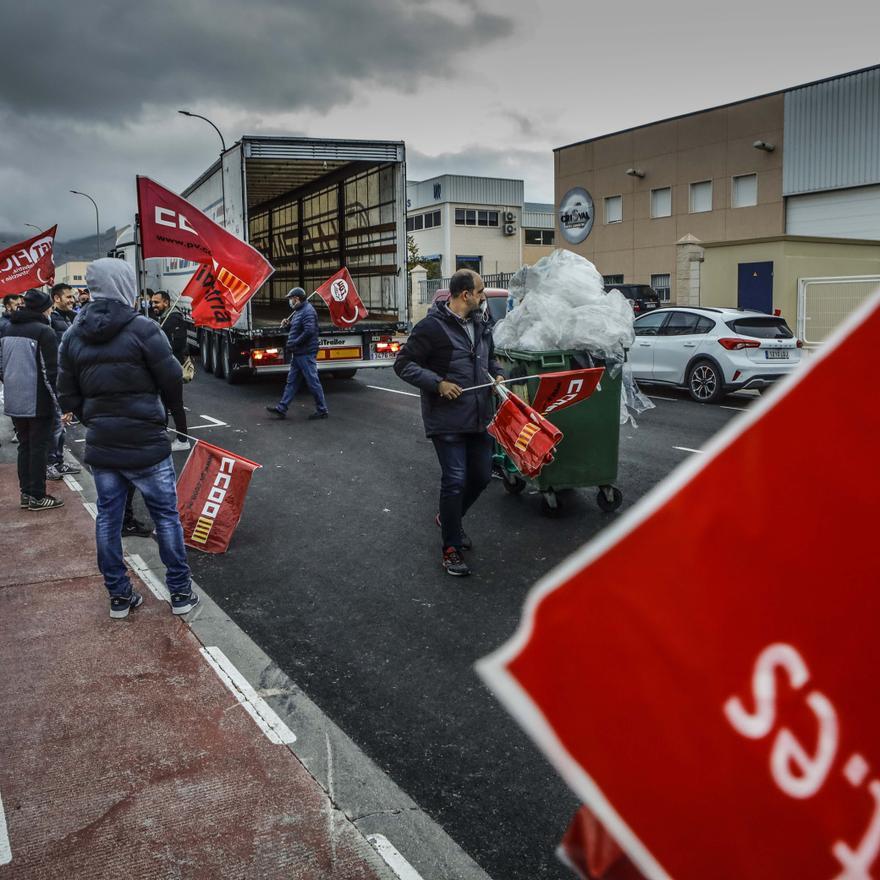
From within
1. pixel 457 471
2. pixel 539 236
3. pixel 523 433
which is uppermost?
pixel 539 236

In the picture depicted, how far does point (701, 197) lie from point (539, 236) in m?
36.4

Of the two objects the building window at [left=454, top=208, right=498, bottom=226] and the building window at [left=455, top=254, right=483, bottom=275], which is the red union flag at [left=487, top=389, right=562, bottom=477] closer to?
the building window at [left=455, top=254, right=483, bottom=275]

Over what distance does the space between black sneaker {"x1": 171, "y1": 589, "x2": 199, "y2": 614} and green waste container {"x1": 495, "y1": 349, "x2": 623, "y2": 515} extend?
304cm

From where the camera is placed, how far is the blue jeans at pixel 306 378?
1259cm

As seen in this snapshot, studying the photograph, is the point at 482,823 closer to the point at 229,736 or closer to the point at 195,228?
the point at 229,736

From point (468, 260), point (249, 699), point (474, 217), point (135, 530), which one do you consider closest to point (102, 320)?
point (249, 699)

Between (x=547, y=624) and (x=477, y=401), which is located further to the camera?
(x=477, y=401)

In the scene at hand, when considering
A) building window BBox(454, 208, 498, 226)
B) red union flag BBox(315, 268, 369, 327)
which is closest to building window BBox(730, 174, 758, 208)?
red union flag BBox(315, 268, 369, 327)

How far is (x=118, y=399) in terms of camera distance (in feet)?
15.7

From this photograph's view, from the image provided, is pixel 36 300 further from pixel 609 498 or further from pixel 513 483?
pixel 609 498

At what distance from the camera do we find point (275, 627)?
5016 millimetres

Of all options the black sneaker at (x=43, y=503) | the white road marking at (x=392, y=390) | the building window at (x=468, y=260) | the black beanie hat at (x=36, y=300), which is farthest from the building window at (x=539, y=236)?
the black sneaker at (x=43, y=503)

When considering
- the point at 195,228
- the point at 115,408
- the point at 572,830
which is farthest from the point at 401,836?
the point at 195,228

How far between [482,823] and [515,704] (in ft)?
7.23
